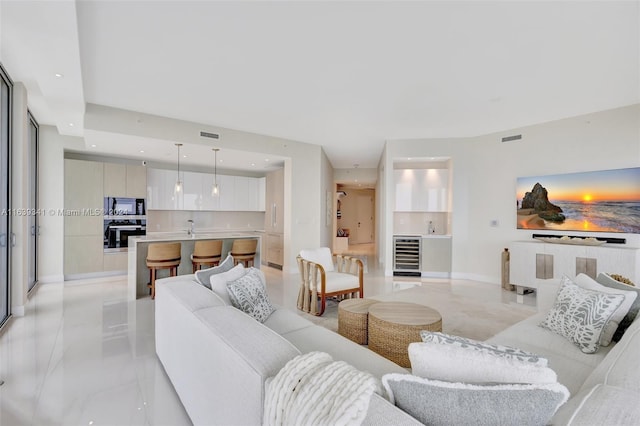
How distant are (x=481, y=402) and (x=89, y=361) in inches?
124

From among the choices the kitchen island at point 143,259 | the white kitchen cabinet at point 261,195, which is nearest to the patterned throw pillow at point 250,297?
the kitchen island at point 143,259

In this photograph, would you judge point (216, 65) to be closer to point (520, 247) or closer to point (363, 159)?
point (520, 247)

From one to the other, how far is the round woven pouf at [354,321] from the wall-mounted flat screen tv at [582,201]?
410 centimetres

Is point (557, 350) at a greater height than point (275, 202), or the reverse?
point (275, 202)

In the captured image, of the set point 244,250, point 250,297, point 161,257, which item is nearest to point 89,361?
point 250,297

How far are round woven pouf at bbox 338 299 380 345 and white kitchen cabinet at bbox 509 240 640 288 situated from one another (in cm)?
255

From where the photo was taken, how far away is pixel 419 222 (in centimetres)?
716

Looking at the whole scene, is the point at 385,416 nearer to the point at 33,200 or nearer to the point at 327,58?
the point at 327,58

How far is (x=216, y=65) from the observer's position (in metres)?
3.35

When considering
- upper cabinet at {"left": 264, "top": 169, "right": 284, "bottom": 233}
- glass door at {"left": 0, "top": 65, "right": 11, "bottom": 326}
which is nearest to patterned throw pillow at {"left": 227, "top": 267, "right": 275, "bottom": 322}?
glass door at {"left": 0, "top": 65, "right": 11, "bottom": 326}

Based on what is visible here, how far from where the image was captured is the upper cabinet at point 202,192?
6.92m

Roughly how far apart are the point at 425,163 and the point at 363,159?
2.26 m

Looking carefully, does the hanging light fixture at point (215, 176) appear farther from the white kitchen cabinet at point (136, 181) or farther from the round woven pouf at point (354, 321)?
the round woven pouf at point (354, 321)

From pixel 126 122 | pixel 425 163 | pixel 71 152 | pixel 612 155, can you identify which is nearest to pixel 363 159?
pixel 425 163
